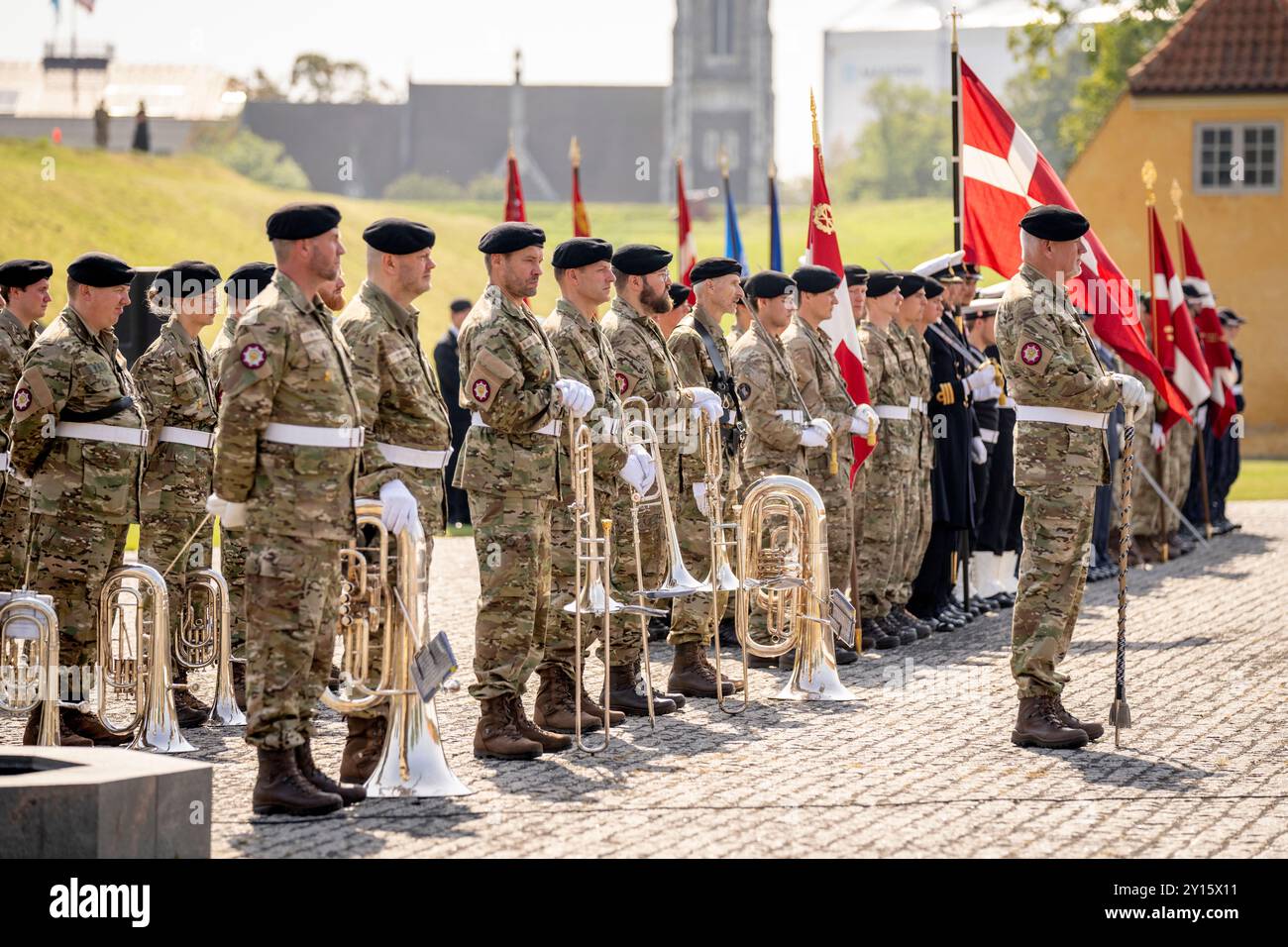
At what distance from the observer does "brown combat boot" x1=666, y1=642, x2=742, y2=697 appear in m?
11.2

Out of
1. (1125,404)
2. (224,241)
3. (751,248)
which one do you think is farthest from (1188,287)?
(751,248)

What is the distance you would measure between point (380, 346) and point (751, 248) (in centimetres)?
5902

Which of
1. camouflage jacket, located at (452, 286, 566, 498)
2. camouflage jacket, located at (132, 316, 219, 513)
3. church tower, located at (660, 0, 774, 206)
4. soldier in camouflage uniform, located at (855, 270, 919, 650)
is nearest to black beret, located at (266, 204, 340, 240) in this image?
camouflage jacket, located at (452, 286, 566, 498)

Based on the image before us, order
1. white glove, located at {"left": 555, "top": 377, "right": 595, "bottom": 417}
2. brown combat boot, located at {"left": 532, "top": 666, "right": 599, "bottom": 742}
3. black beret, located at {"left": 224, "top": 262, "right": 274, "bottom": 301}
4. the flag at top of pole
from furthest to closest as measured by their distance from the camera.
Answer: the flag at top of pole
black beret, located at {"left": 224, "top": 262, "right": 274, "bottom": 301}
brown combat boot, located at {"left": 532, "top": 666, "right": 599, "bottom": 742}
white glove, located at {"left": 555, "top": 377, "right": 595, "bottom": 417}

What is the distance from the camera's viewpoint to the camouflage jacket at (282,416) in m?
7.69

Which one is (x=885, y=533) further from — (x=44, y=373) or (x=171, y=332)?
(x=44, y=373)

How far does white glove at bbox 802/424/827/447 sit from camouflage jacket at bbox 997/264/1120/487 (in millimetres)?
2195

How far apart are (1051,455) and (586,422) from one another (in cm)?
233

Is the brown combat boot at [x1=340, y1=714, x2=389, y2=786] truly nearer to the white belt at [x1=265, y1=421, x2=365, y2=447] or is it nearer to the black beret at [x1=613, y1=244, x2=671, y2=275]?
the white belt at [x1=265, y1=421, x2=365, y2=447]

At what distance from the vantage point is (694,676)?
442 inches

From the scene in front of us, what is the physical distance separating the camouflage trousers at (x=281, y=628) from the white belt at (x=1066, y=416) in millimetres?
3751

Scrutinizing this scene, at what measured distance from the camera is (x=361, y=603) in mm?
8234

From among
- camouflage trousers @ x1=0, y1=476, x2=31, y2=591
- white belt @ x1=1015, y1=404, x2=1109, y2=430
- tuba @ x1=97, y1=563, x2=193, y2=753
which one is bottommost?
tuba @ x1=97, y1=563, x2=193, y2=753

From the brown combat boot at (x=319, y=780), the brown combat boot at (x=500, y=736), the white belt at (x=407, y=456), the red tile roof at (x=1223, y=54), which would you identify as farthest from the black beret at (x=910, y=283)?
the red tile roof at (x=1223, y=54)
